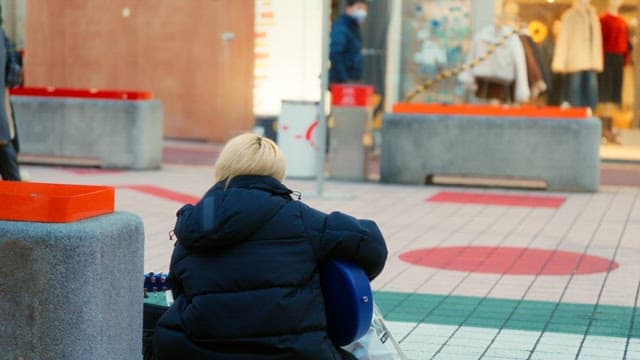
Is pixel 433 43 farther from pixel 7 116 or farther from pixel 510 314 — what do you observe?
pixel 510 314

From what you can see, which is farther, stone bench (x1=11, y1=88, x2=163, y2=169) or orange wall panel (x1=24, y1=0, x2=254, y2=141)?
orange wall panel (x1=24, y1=0, x2=254, y2=141)

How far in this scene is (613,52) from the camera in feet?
68.5

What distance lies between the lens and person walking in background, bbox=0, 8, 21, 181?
12.5 metres

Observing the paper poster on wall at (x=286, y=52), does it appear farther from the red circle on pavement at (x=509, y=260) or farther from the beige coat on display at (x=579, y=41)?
the red circle on pavement at (x=509, y=260)

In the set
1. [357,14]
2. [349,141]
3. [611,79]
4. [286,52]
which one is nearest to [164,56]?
[286,52]

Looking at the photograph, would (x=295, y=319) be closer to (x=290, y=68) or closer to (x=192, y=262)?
(x=192, y=262)

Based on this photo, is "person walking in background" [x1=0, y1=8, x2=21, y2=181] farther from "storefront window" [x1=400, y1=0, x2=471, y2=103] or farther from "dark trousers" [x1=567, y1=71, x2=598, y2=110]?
"dark trousers" [x1=567, y1=71, x2=598, y2=110]

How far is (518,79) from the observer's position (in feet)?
59.2

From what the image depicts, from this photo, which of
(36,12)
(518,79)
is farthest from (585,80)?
(36,12)

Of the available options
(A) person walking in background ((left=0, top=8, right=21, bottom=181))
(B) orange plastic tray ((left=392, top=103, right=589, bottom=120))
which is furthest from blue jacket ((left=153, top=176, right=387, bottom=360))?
(B) orange plastic tray ((left=392, top=103, right=589, bottom=120))

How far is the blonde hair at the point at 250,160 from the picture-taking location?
4.86 metres

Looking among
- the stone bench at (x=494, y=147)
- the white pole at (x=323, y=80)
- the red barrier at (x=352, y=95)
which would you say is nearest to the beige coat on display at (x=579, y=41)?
the stone bench at (x=494, y=147)

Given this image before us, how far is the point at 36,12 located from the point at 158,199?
813cm

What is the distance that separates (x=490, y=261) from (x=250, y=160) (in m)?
5.59
